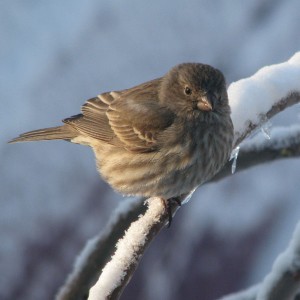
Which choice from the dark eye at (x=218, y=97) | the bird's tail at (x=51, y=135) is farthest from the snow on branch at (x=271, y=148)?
the bird's tail at (x=51, y=135)

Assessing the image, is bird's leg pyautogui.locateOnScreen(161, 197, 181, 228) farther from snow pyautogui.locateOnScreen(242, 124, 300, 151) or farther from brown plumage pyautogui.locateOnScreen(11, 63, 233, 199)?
snow pyautogui.locateOnScreen(242, 124, 300, 151)

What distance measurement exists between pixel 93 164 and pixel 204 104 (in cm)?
186

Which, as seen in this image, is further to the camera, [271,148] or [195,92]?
[195,92]

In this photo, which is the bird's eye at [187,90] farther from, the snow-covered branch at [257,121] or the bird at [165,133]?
the snow-covered branch at [257,121]

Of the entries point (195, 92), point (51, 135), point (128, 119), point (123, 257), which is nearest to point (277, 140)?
point (195, 92)

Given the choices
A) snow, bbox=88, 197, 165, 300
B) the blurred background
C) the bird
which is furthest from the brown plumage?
the blurred background

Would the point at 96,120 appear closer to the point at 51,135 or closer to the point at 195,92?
the point at 51,135

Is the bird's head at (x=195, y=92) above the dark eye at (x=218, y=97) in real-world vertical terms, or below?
above

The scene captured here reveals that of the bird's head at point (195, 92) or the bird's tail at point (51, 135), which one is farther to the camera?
the bird's tail at point (51, 135)

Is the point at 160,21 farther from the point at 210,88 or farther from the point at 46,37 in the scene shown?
the point at 210,88

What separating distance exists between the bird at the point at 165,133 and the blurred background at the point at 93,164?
0.61 m

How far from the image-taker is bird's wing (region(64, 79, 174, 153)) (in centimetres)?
373

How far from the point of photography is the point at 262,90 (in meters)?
3.24

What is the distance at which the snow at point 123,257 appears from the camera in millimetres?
2531
